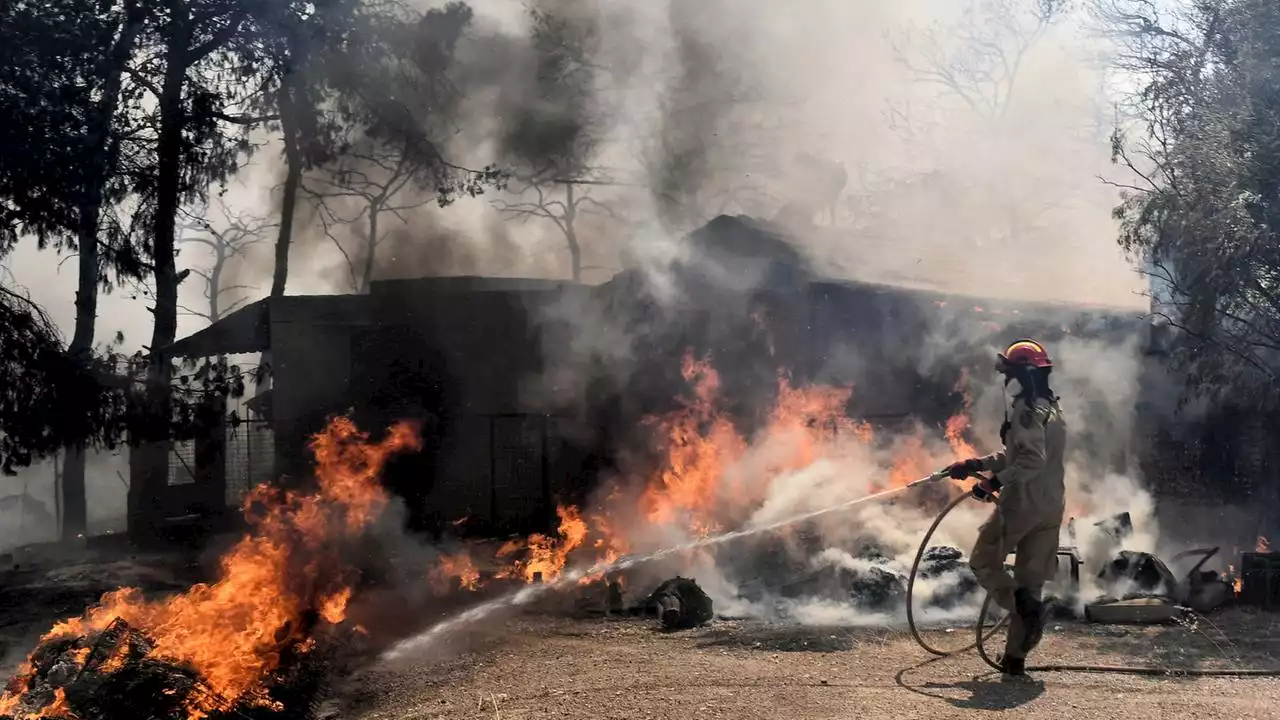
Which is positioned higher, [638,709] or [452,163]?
[452,163]

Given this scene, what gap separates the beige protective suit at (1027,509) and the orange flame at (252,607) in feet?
16.9

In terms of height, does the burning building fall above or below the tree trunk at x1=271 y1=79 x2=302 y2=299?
below

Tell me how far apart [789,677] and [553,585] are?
13.9 feet

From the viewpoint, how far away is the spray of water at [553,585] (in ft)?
25.8

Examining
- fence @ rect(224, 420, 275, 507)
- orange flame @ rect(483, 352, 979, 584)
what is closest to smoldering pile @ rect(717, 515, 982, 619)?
orange flame @ rect(483, 352, 979, 584)

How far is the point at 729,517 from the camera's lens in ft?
39.5

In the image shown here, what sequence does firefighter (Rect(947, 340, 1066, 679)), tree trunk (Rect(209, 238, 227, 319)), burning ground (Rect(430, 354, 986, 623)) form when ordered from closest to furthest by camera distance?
firefighter (Rect(947, 340, 1066, 679)), burning ground (Rect(430, 354, 986, 623)), tree trunk (Rect(209, 238, 227, 319))

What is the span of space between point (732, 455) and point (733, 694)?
8008 mm

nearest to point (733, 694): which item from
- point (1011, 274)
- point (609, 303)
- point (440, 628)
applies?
point (440, 628)

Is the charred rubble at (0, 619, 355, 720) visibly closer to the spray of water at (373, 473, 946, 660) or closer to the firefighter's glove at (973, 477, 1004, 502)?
the spray of water at (373, 473, 946, 660)

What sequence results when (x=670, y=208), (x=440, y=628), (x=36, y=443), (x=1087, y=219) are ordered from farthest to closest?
(x=1087, y=219) < (x=670, y=208) < (x=36, y=443) < (x=440, y=628)

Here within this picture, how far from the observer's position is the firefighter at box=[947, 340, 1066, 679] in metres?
6.31

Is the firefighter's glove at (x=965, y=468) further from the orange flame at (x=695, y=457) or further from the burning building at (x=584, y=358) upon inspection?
the burning building at (x=584, y=358)

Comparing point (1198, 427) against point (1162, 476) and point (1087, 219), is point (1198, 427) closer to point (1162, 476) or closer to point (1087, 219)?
point (1162, 476)
